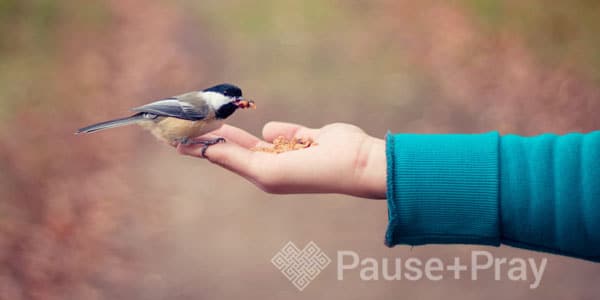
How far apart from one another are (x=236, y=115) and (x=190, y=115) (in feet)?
1.06

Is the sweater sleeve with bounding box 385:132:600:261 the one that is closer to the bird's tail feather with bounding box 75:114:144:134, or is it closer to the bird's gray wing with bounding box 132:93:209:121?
the bird's gray wing with bounding box 132:93:209:121

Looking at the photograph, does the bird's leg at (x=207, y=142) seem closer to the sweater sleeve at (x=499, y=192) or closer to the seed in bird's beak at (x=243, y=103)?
the seed in bird's beak at (x=243, y=103)

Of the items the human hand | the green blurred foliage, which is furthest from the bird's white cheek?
the green blurred foliage

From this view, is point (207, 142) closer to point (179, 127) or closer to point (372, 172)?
point (179, 127)

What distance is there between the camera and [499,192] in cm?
97

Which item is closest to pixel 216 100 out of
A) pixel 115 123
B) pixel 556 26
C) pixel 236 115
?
pixel 115 123

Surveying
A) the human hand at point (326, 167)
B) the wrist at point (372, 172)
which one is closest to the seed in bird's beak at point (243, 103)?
the human hand at point (326, 167)

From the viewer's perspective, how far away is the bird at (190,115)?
1229mm

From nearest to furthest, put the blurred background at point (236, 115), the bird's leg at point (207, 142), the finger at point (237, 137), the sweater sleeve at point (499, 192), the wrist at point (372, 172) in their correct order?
the sweater sleeve at point (499, 192)
the wrist at point (372, 172)
the bird's leg at point (207, 142)
the finger at point (237, 137)
the blurred background at point (236, 115)

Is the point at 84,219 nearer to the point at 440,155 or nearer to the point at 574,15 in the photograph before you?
the point at 440,155

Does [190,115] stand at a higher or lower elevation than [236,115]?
higher

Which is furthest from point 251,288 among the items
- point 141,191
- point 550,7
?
point 550,7

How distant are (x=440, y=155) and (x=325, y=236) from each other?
666 millimetres

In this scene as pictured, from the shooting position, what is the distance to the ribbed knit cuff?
0.98 meters
